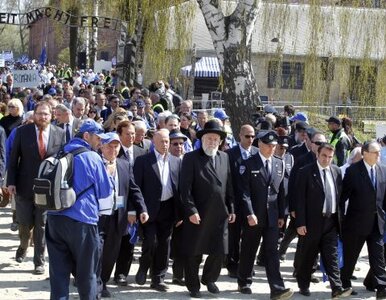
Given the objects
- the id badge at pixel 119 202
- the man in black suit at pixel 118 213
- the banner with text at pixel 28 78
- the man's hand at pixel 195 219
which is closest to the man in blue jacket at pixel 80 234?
the man in black suit at pixel 118 213

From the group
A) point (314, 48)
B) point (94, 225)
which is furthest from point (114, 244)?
point (314, 48)

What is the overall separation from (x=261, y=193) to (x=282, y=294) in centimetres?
118

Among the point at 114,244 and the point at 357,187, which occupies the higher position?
the point at 357,187

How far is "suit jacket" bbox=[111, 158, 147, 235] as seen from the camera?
Answer: 26.9 ft

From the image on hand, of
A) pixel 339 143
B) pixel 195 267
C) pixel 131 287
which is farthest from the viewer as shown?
pixel 339 143

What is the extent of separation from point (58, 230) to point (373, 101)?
13990mm

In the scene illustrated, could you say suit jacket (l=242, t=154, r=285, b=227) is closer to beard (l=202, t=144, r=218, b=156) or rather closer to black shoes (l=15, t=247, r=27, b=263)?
beard (l=202, t=144, r=218, b=156)

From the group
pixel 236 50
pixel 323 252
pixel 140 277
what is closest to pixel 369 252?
pixel 323 252

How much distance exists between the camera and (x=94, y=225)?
270 inches

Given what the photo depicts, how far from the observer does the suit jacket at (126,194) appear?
821 cm

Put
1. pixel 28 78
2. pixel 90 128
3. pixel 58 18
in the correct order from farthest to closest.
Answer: pixel 58 18
pixel 28 78
pixel 90 128

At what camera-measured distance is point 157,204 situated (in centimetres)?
886

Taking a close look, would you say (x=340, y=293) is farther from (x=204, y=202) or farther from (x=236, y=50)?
(x=236, y=50)

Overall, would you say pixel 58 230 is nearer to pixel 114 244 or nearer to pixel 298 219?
pixel 114 244
